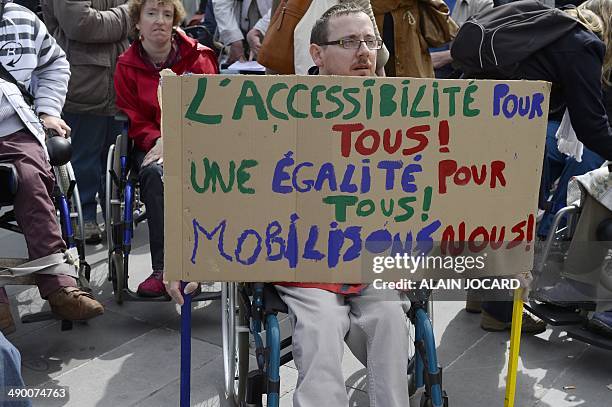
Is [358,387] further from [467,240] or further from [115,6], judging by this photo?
[115,6]

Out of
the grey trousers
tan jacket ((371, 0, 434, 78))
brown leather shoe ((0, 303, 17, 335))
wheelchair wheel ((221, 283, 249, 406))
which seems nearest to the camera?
the grey trousers

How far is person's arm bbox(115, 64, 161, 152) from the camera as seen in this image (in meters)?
4.36

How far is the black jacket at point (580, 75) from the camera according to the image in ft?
11.7

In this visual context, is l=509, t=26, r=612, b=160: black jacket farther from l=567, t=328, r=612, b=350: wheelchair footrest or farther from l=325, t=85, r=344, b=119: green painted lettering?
l=325, t=85, r=344, b=119: green painted lettering

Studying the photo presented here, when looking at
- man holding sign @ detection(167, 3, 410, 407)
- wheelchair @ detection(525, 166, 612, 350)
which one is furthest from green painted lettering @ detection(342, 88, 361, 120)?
wheelchair @ detection(525, 166, 612, 350)

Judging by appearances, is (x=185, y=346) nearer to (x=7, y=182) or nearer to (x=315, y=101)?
(x=315, y=101)

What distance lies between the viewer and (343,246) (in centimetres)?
258

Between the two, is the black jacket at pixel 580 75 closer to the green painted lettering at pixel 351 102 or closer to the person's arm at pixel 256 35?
the green painted lettering at pixel 351 102

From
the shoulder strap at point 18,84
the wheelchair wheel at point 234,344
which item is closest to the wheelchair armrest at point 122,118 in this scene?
the shoulder strap at point 18,84

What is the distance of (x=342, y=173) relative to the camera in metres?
2.54

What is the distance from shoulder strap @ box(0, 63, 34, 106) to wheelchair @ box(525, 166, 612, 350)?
2.47m

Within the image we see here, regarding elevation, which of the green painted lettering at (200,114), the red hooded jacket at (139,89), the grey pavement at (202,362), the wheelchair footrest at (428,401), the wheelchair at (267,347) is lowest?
the grey pavement at (202,362)

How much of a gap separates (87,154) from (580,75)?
3.11 m

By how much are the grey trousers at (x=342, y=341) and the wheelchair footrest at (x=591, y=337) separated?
3.76 feet
